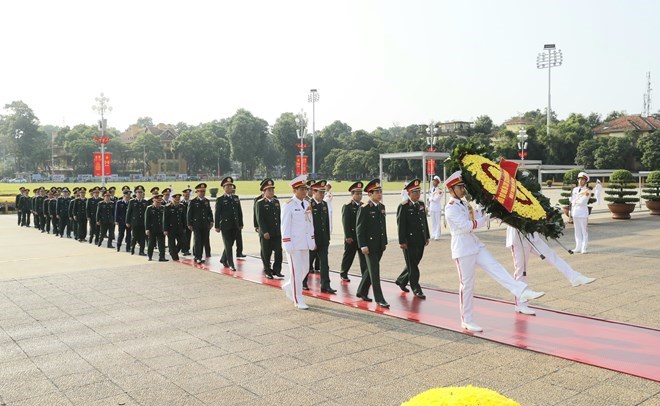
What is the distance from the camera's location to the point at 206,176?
96.2 meters

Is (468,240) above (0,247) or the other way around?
above

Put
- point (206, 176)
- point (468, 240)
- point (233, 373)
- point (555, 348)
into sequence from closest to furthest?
point (233, 373) < point (555, 348) < point (468, 240) < point (206, 176)

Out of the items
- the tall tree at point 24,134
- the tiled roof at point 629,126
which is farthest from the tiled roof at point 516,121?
the tall tree at point 24,134

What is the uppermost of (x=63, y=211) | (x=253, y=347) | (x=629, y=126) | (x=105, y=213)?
(x=629, y=126)

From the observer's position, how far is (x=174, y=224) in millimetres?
12508

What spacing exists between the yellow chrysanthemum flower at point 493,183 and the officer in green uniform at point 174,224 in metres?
7.74

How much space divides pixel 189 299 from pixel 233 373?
3423mm

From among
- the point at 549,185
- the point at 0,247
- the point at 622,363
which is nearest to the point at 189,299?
the point at 622,363

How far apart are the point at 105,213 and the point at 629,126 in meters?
67.3

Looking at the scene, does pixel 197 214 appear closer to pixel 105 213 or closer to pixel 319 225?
pixel 319 225

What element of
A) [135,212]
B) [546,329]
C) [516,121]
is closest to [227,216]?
[135,212]

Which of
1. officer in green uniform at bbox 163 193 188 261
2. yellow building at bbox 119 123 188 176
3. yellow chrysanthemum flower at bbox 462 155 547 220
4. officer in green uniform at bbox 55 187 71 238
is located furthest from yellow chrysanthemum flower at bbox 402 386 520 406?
yellow building at bbox 119 123 188 176

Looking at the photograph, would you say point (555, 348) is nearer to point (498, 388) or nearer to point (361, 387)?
point (498, 388)

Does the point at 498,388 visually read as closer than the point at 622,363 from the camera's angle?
Yes
